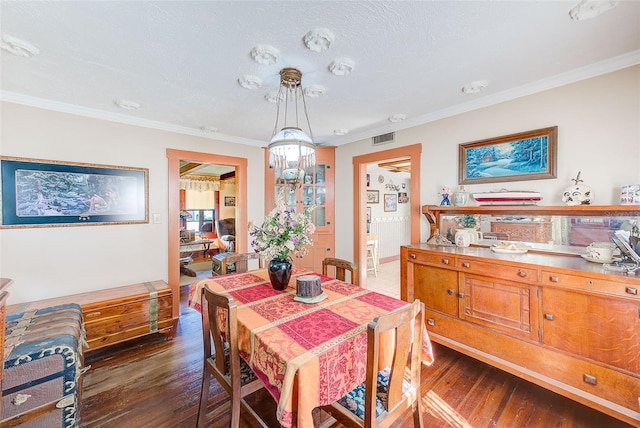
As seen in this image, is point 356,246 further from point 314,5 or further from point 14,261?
point 14,261

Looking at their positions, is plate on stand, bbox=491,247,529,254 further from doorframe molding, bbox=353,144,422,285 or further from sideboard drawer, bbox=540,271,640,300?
doorframe molding, bbox=353,144,422,285

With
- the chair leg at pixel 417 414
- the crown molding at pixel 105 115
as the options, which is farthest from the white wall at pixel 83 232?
the chair leg at pixel 417 414

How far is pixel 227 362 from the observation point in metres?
1.56

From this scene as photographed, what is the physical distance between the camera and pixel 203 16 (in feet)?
4.66

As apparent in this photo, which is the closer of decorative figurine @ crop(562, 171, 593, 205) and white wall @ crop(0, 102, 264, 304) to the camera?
decorative figurine @ crop(562, 171, 593, 205)

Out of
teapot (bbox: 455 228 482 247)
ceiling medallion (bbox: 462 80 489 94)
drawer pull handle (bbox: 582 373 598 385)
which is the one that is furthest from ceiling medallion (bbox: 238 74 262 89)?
drawer pull handle (bbox: 582 373 598 385)

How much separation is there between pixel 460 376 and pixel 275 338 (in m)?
1.90

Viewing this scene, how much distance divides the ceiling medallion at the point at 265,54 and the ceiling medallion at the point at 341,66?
0.40 m

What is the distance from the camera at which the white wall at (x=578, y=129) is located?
72.9 inches

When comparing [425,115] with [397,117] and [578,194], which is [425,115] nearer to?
[397,117]

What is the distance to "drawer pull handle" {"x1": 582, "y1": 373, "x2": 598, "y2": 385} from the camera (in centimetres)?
165

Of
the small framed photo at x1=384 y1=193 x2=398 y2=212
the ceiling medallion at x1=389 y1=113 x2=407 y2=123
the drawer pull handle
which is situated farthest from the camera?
the small framed photo at x1=384 y1=193 x2=398 y2=212

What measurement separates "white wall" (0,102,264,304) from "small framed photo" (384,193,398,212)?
4362mm

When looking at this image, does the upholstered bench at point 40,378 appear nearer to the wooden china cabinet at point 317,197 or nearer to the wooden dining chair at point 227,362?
the wooden dining chair at point 227,362
